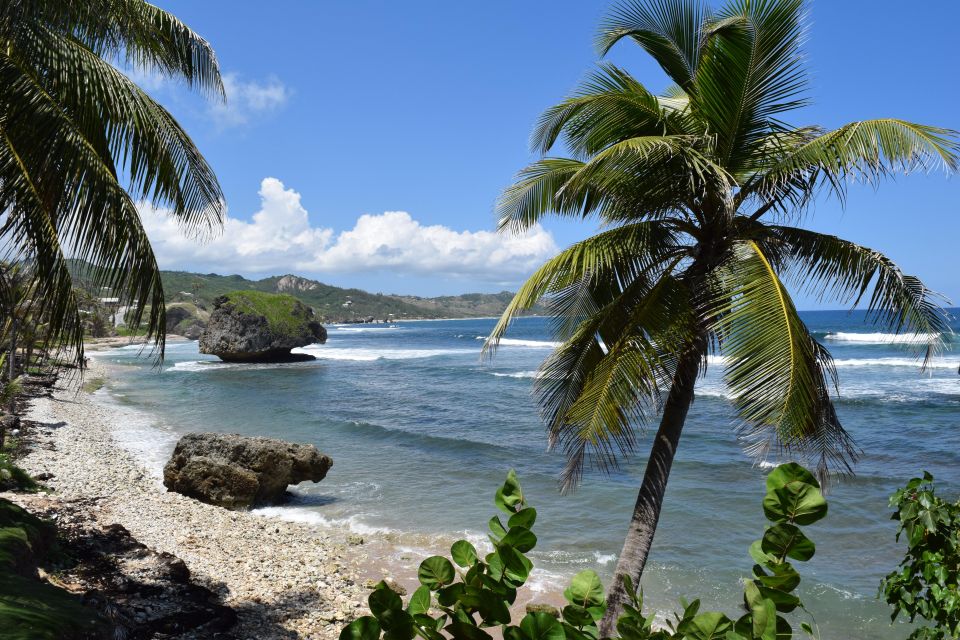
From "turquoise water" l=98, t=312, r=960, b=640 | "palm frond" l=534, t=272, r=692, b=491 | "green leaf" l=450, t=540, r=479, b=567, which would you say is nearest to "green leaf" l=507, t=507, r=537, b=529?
"green leaf" l=450, t=540, r=479, b=567

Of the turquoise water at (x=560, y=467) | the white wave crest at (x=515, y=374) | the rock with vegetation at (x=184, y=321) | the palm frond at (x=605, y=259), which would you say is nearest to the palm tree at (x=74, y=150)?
the palm frond at (x=605, y=259)

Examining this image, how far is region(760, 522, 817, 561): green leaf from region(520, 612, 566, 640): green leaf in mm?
440

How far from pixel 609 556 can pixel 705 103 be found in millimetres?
7721

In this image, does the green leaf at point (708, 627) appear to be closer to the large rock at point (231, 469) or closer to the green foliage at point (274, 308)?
the large rock at point (231, 469)

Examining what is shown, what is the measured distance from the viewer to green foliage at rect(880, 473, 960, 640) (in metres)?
2.40

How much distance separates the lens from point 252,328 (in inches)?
1793

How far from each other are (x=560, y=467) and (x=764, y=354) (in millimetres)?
12766

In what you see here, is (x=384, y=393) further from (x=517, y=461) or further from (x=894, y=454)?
(x=894, y=454)

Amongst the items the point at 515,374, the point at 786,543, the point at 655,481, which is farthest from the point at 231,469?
the point at 515,374

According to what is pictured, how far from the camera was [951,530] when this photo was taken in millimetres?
2514

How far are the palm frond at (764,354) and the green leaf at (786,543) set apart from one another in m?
3.13

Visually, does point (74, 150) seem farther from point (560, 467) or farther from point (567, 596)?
point (560, 467)

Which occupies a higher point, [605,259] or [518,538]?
[605,259]

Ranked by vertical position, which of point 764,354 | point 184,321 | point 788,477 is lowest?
point 184,321
